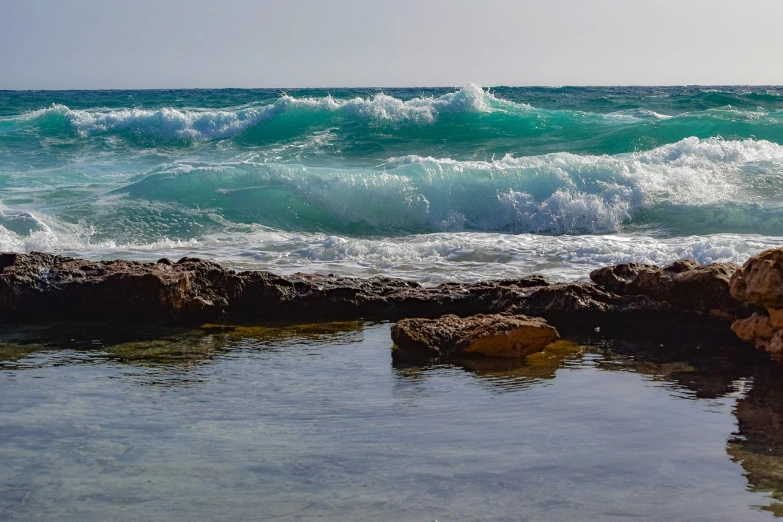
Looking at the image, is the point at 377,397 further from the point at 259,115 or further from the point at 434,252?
the point at 259,115

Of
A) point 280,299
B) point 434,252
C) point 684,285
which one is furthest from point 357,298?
Answer: point 434,252

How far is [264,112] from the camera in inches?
838

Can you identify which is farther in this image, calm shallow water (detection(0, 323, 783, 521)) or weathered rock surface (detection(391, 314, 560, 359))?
weathered rock surface (detection(391, 314, 560, 359))

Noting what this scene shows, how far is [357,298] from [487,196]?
258 inches

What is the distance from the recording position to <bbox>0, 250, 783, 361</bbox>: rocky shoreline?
5.58 m

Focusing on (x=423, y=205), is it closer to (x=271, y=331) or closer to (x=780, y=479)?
(x=271, y=331)

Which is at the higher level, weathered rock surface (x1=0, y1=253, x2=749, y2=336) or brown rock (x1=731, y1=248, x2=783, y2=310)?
brown rock (x1=731, y1=248, x2=783, y2=310)

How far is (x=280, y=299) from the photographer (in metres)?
6.04

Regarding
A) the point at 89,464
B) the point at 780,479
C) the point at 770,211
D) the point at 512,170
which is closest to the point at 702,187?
the point at 770,211

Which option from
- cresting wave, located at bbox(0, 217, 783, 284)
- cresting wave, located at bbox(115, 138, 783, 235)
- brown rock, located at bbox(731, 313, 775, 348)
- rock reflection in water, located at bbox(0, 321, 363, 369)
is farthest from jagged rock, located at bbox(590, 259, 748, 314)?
cresting wave, located at bbox(115, 138, 783, 235)

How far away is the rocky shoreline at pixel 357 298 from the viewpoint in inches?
220

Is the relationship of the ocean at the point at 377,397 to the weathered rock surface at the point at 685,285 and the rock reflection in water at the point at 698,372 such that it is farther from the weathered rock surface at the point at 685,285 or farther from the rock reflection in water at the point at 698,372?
the weathered rock surface at the point at 685,285

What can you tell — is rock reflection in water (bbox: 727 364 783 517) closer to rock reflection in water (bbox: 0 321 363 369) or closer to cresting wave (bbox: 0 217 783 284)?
rock reflection in water (bbox: 0 321 363 369)

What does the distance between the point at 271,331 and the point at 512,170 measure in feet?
26.2
